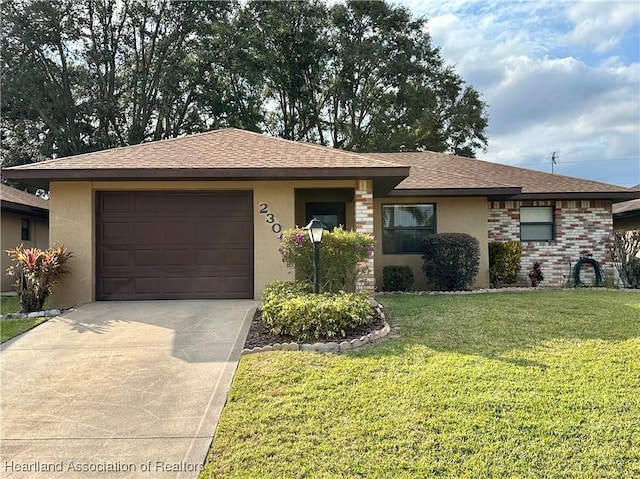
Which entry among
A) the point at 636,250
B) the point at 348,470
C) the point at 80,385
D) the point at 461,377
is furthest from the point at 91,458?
the point at 636,250

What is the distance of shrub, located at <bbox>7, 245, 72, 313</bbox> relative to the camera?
25.9ft

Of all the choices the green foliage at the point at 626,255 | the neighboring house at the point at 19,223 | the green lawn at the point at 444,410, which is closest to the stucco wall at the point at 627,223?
the green foliage at the point at 626,255

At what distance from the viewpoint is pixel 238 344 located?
19.0 feet

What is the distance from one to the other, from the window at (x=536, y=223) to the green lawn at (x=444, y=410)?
6.62 metres

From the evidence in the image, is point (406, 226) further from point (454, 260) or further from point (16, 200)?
point (16, 200)

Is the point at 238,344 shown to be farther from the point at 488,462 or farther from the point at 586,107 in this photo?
the point at 586,107

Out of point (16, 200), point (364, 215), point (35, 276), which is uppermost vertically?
point (16, 200)

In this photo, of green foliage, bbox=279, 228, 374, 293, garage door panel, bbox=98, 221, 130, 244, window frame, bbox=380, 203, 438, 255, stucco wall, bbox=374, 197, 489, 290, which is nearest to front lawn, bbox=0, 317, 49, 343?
garage door panel, bbox=98, 221, 130, 244

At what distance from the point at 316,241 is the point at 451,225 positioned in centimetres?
607

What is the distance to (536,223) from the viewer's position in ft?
40.0

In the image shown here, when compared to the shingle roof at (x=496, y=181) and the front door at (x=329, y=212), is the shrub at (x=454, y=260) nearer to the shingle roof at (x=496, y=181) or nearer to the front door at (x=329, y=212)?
the shingle roof at (x=496, y=181)

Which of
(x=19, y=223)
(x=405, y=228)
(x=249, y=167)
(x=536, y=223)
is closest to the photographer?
(x=249, y=167)

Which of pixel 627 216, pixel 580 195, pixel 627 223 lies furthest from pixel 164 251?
pixel 627 223

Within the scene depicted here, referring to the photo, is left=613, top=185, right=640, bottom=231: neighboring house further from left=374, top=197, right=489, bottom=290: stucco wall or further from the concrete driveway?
the concrete driveway
